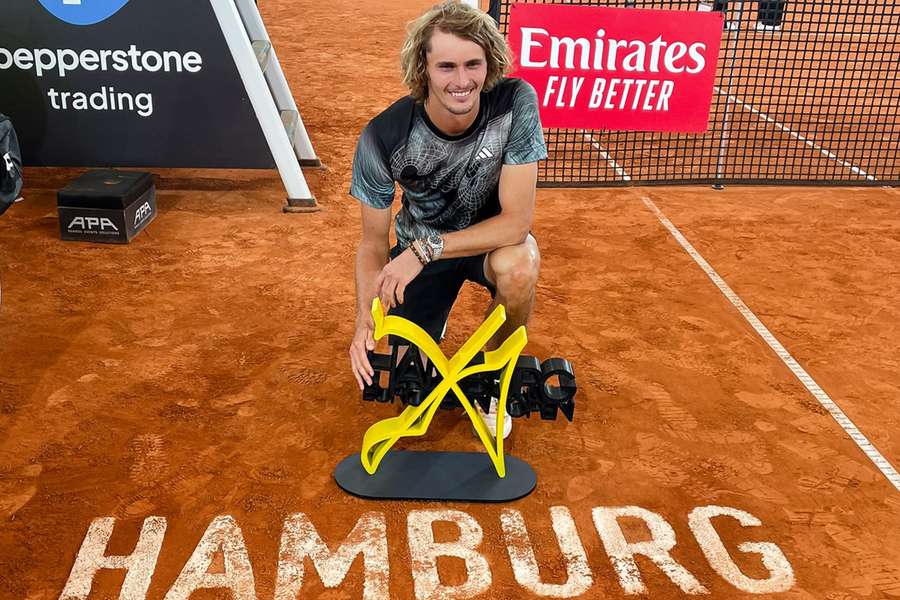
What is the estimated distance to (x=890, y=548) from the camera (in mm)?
2879

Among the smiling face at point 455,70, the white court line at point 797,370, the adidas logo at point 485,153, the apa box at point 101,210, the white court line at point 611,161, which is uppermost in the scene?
the smiling face at point 455,70

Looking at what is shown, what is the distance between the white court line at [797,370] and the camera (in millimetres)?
3309

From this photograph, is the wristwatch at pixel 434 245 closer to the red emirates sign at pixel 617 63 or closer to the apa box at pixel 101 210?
the apa box at pixel 101 210

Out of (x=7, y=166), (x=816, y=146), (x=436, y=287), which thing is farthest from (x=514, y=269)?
(x=816, y=146)

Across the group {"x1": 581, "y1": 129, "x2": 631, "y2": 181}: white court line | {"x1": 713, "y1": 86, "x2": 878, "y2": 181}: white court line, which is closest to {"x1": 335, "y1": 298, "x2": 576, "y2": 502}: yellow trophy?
{"x1": 581, "y1": 129, "x2": 631, "y2": 181}: white court line

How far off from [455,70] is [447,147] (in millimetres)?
308

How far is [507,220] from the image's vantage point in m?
3.15

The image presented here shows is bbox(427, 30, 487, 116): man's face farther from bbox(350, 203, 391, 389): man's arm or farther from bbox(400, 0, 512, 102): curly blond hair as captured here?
bbox(350, 203, 391, 389): man's arm

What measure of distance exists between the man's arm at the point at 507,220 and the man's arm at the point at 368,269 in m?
0.25

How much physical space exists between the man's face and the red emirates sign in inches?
108

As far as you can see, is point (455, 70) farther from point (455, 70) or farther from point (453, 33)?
point (453, 33)

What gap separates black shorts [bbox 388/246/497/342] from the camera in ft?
11.2

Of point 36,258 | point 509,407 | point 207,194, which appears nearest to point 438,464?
point 509,407

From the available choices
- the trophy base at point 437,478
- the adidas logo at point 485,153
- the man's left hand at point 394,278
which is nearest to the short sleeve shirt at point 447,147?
the adidas logo at point 485,153
